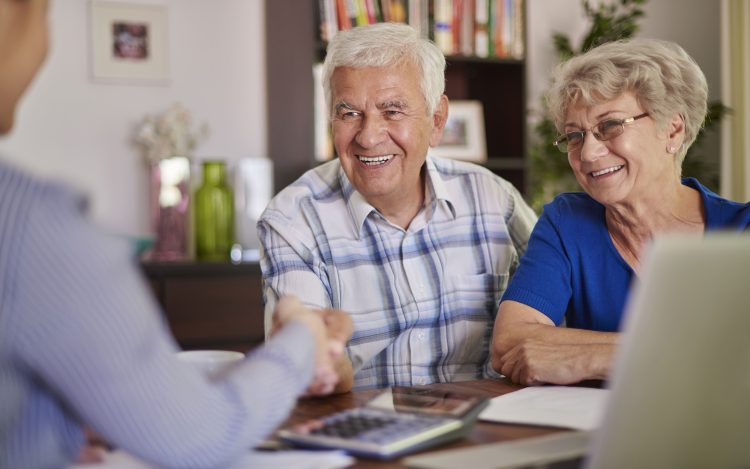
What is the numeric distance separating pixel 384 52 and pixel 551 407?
3.41 feet

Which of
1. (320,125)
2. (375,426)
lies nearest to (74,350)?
(375,426)

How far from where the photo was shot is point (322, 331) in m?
1.04

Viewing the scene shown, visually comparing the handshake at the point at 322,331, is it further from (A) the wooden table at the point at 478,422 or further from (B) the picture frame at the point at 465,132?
(B) the picture frame at the point at 465,132

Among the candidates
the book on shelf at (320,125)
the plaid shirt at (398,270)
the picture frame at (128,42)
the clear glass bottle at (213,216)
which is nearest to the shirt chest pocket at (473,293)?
the plaid shirt at (398,270)

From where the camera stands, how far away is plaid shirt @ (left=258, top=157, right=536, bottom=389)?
2.07m

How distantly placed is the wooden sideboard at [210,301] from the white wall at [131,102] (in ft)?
1.47

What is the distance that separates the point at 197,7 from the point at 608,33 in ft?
6.34

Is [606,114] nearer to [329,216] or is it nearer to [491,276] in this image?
[491,276]

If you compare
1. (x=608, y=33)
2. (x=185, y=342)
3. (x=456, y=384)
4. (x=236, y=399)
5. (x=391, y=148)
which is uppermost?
(x=608, y=33)

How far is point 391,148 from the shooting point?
216cm

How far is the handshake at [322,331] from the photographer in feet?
3.34

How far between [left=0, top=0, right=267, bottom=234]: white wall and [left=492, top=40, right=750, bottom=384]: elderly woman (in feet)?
7.21

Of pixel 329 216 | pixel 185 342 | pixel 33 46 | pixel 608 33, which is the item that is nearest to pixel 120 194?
pixel 185 342

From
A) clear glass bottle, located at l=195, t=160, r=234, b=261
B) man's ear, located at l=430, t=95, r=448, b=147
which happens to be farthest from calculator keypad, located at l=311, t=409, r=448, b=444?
clear glass bottle, located at l=195, t=160, r=234, b=261
